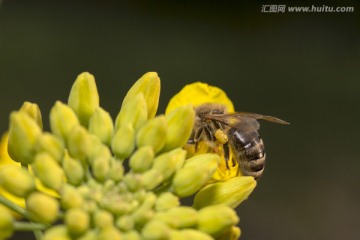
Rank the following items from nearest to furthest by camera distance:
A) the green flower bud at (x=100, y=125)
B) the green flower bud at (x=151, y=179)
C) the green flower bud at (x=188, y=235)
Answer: the green flower bud at (x=188, y=235) < the green flower bud at (x=151, y=179) < the green flower bud at (x=100, y=125)

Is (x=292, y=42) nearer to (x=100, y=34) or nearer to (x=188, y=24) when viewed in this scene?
(x=188, y=24)

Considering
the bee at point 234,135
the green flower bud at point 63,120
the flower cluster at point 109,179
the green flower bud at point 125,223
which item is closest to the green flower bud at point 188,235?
the flower cluster at point 109,179

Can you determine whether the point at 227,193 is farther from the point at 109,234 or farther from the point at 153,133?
the point at 109,234


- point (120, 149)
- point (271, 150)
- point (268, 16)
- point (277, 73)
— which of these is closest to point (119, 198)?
point (120, 149)

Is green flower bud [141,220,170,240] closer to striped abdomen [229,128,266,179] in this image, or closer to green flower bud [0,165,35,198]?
green flower bud [0,165,35,198]

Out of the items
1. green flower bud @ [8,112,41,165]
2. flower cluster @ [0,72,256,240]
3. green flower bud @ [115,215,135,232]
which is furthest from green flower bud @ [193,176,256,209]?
green flower bud @ [8,112,41,165]

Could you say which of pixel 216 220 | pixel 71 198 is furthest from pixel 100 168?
pixel 216 220

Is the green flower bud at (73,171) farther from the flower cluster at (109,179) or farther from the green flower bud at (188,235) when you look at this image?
the green flower bud at (188,235)
